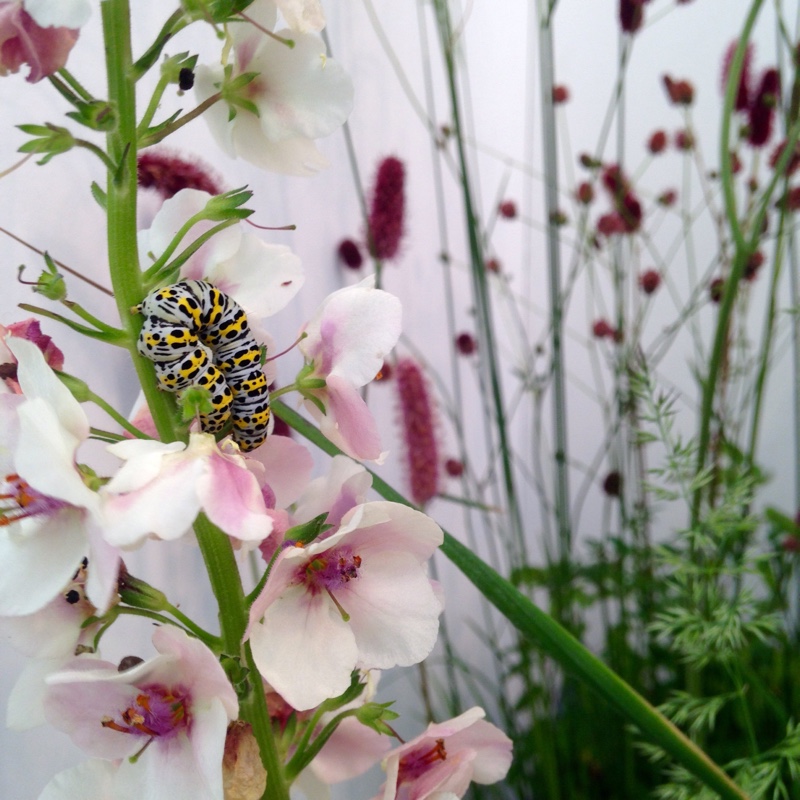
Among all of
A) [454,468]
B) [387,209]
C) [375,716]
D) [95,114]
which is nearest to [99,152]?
[95,114]

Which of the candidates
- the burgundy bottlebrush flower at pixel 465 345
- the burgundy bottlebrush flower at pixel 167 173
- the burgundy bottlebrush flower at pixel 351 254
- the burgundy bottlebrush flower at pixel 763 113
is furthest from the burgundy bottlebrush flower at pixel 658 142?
the burgundy bottlebrush flower at pixel 167 173

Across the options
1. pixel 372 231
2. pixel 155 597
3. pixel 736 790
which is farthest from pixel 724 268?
pixel 155 597

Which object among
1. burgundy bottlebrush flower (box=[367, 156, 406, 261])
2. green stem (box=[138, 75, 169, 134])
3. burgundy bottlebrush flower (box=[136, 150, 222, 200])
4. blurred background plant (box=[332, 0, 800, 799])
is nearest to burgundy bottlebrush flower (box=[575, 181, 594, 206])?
blurred background plant (box=[332, 0, 800, 799])

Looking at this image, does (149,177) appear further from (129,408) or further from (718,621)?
(718,621)

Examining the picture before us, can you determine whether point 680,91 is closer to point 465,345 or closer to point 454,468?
point 465,345

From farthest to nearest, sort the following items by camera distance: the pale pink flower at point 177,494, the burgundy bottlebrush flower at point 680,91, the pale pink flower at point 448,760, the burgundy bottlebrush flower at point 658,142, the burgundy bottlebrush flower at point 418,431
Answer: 1. the burgundy bottlebrush flower at point 658,142
2. the burgundy bottlebrush flower at point 680,91
3. the burgundy bottlebrush flower at point 418,431
4. the pale pink flower at point 448,760
5. the pale pink flower at point 177,494

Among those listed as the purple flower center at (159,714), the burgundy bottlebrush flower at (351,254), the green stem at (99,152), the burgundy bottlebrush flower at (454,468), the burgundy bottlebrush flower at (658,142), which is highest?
the green stem at (99,152)

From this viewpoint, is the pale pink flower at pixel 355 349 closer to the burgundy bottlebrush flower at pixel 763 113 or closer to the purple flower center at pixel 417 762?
the purple flower center at pixel 417 762

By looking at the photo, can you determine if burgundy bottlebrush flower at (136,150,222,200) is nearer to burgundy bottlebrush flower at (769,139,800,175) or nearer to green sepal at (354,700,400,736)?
green sepal at (354,700,400,736)
